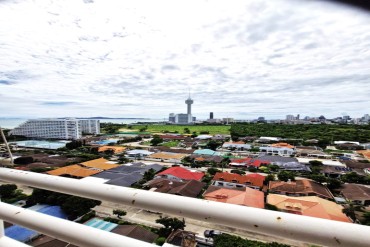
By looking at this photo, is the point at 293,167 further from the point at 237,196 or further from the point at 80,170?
the point at 80,170

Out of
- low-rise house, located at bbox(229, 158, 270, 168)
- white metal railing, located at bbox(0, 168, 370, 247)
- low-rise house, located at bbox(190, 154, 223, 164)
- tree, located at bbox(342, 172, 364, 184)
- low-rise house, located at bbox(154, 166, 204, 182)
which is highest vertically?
white metal railing, located at bbox(0, 168, 370, 247)

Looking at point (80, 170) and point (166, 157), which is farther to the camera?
point (166, 157)

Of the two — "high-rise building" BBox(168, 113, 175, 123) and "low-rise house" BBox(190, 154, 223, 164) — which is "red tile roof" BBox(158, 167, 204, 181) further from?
"high-rise building" BBox(168, 113, 175, 123)

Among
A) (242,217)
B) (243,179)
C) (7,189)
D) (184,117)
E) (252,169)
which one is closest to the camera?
(242,217)

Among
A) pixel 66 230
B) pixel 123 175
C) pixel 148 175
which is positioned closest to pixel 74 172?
pixel 123 175

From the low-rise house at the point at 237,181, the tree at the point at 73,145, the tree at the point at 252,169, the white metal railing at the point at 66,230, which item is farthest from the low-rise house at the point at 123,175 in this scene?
the tree at the point at 73,145

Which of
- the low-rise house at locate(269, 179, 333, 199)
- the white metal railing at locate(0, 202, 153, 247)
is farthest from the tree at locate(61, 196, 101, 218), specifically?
the low-rise house at locate(269, 179, 333, 199)
